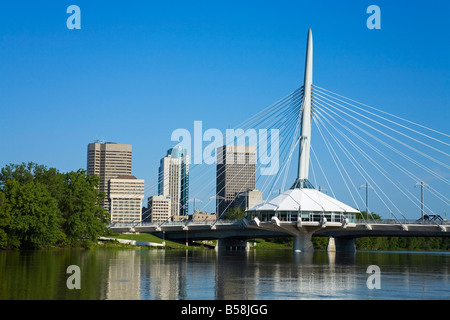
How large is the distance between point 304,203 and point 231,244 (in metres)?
42.7

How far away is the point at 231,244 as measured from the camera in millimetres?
143625

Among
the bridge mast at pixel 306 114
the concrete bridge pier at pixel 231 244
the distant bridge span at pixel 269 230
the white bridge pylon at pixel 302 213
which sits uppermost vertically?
the bridge mast at pixel 306 114

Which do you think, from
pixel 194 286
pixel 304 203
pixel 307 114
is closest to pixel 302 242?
pixel 304 203

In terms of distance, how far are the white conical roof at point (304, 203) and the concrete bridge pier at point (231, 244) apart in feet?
99.7

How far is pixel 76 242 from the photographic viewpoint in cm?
9594

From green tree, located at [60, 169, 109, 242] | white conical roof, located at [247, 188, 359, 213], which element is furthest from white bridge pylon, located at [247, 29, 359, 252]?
green tree, located at [60, 169, 109, 242]

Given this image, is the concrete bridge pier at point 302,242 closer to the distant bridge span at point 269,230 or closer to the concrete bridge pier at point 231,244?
the distant bridge span at point 269,230

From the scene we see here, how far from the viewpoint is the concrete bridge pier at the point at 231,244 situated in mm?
138363

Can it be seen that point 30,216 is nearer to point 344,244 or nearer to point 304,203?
point 304,203

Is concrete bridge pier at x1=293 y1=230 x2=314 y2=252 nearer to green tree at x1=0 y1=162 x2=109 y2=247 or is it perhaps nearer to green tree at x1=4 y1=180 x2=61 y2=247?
green tree at x1=0 y1=162 x2=109 y2=247

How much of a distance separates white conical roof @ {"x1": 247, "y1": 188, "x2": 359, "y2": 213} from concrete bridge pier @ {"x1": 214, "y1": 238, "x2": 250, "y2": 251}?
99.7ft

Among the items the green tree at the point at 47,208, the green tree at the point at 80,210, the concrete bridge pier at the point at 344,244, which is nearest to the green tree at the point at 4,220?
the green tree at the point at 47,208

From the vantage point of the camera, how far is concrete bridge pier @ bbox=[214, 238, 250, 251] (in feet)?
454
